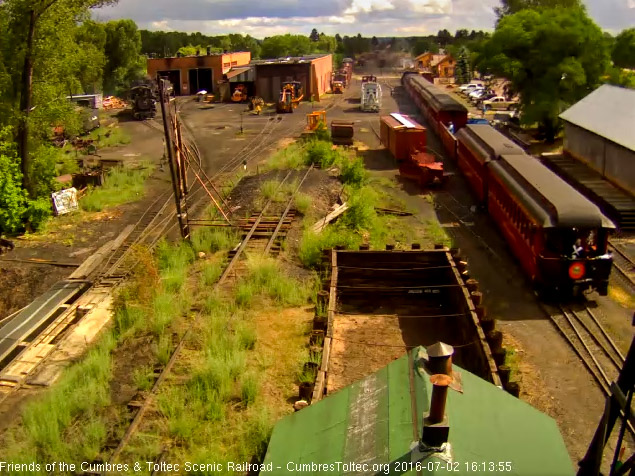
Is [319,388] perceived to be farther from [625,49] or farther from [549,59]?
[625,49]

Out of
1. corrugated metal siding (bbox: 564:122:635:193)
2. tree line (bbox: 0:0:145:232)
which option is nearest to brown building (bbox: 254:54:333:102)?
corrugated metal siding (bbox: 564:122:635:193)

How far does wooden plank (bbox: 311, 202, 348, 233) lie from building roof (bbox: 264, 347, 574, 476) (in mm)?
11036

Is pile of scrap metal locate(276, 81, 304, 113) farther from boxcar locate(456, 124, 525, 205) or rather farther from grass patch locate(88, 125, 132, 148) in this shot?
boxcar locate(456, 124, 525, 205)

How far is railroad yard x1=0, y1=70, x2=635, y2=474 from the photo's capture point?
842 cm

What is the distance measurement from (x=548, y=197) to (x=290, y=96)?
33616mm

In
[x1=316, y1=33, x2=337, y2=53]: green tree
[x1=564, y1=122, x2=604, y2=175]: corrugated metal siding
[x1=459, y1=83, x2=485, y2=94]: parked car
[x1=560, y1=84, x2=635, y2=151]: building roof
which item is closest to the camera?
[x1=560, y1=84, x2=635, y2=151]: building roof

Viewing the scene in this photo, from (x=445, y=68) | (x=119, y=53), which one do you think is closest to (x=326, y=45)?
(x=445, y=68)

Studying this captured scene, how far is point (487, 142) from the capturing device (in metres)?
20.2

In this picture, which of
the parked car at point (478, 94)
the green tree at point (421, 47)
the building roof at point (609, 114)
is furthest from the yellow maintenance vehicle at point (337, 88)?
the green tree at point (421, 47)

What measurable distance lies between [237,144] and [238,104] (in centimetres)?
1921

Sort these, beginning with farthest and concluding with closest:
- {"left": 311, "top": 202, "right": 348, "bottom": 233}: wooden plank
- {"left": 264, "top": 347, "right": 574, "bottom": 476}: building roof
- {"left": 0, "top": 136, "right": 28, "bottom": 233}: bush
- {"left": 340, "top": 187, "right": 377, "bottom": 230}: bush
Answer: {"left": 0, "top": 136, "right": 28, "bottom": 233}: bush, {"left": 340, "top": 187, "right": 377, "bottom": 230}: bush, {"left": 311, "top": 202, "right": 348, "bottom": 233}: wooden plank, {"left": 264, "top": 347, "right": 574, "bottom": 476}: building roof

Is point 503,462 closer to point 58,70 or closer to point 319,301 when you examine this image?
point 319,301

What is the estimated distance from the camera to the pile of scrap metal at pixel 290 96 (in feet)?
144

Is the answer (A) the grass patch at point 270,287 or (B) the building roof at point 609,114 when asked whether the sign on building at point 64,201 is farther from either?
(B) the building roof at point 609,114
